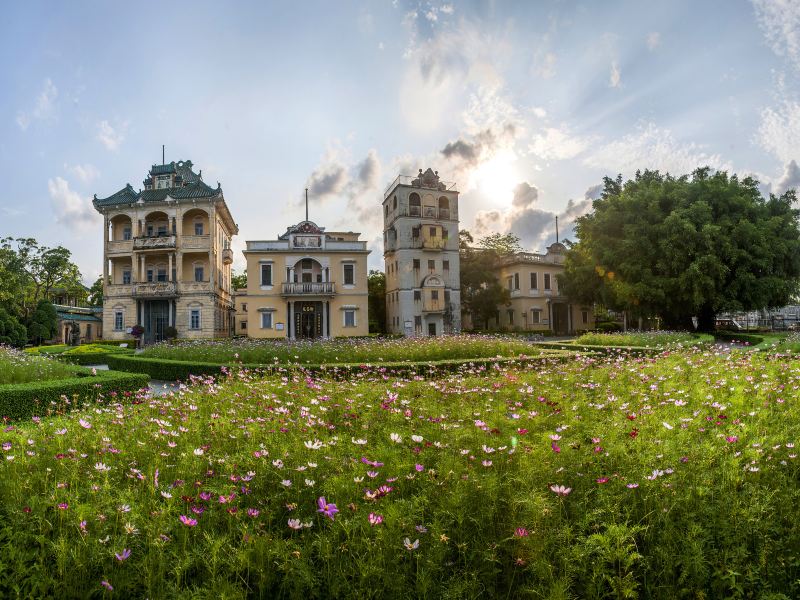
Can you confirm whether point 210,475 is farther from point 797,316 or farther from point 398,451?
point 797,316

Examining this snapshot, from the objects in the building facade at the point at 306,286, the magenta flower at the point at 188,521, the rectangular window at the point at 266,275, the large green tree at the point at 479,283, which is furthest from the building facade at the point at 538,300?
the magenta flower at the point at 188,521

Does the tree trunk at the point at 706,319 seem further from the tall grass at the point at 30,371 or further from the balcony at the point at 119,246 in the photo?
the balcony at the point at 119,246

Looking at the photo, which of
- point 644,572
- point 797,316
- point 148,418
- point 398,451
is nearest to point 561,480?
point 644,572

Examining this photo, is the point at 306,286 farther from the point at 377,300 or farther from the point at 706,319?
the point at 706,319

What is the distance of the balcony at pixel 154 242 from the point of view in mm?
41125

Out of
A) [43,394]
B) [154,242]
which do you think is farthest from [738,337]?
[154,242]

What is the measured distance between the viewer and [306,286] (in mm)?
40969

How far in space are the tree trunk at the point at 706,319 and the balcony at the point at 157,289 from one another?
130 feet

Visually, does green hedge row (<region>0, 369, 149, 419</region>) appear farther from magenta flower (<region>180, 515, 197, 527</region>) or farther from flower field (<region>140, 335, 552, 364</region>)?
magenta flower (<region>180, 515, 197, 527</region>)

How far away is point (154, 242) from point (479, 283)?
1164 inches

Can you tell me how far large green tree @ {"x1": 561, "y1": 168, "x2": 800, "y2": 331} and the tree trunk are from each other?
0.06m

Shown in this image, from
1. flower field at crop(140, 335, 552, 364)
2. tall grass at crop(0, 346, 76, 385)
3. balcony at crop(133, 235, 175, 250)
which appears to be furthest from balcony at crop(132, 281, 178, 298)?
tall grass at crop(0, 346, 76, 385)

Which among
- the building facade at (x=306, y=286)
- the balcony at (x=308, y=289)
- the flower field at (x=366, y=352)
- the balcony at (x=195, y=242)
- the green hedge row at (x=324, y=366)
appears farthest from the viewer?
the balcony at (x=195, y=242)

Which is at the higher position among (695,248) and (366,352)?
(695,248)
